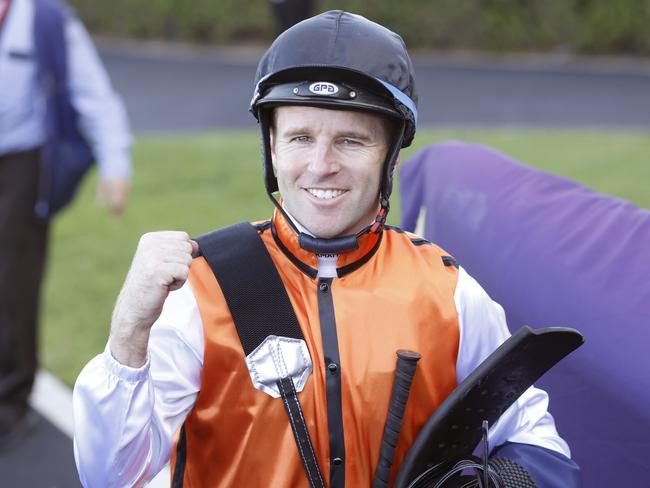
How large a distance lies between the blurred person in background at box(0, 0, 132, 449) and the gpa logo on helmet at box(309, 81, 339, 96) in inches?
103

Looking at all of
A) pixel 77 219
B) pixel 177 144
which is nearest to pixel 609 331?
pixel 77 219

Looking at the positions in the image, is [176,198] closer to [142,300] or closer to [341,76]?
[341,76]

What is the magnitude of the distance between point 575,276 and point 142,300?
58.3 inches

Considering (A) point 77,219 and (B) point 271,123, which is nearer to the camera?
(B) point 271,123

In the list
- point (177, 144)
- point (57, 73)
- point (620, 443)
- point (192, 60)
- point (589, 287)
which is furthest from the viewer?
point (192, 60)

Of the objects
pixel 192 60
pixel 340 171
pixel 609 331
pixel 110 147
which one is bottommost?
pixel 192 60

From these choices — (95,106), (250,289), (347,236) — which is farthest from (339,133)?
(95,106)

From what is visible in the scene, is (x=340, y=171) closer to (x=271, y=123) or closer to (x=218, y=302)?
(x=271, y=123)

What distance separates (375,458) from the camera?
2266 millimetres

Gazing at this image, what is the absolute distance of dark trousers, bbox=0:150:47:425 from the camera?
14.9 feet

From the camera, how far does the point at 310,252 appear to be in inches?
91.0

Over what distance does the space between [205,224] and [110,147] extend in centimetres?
343

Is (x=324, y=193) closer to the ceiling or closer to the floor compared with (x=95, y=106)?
closer to the ceiling

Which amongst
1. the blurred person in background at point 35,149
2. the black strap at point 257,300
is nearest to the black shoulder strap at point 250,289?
the black strap at point 257,300
